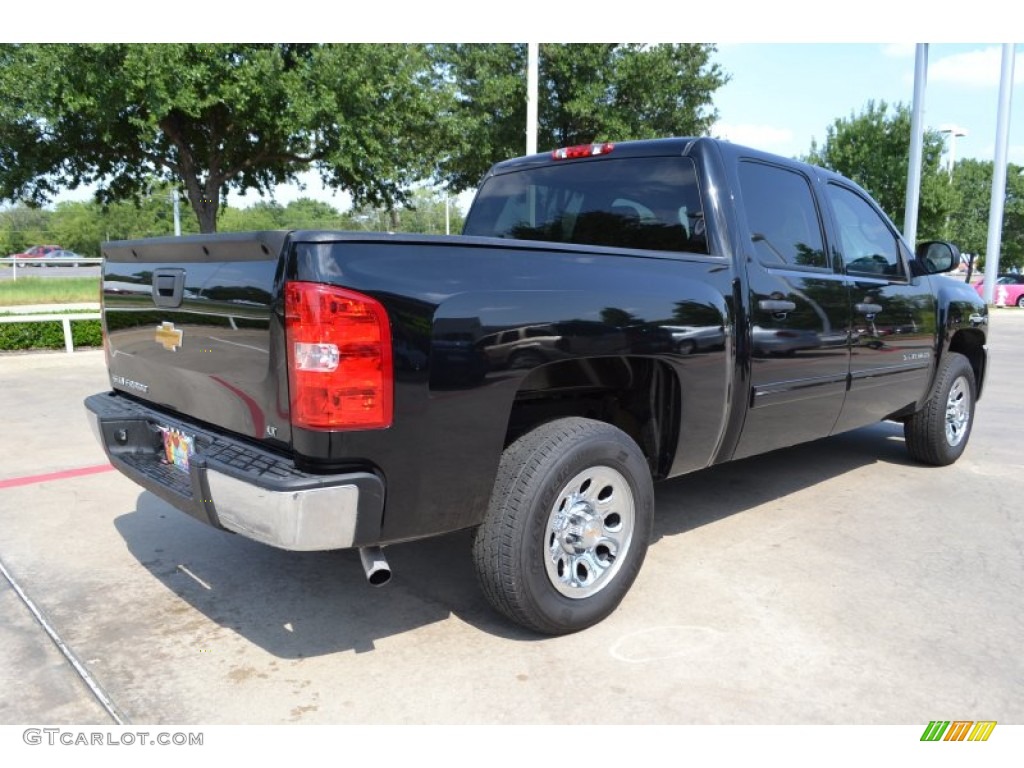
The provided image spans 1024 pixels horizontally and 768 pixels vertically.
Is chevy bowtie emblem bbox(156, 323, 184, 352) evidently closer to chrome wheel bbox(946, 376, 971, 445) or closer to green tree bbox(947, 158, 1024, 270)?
chrome wheel bbox(946, 376, 971, 445)

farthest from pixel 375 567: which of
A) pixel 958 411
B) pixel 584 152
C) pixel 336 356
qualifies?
pixel 958 411

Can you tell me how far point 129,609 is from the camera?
333cm

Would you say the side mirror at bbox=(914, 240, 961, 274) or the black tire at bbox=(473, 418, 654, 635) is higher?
the side mirror at bbox=(914, 240, 961, 274)

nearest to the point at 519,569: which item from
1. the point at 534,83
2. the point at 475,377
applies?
the point at 475,377

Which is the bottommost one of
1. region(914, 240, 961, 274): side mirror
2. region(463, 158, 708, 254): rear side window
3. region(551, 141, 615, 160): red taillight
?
region(914, 240, 961, 274): side mirror

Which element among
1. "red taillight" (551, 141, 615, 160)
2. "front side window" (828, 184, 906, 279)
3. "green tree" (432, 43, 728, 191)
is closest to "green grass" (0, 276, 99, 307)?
"green tree" (432, 43, 728, 191)

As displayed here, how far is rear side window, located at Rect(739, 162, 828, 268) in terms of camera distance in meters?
3.88

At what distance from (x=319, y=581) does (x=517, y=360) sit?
1598 millimetres

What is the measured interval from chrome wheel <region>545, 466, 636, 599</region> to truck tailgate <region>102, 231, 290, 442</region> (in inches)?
42.8

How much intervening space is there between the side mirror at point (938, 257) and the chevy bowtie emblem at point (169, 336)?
175 inches

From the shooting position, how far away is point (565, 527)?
10.0 ft

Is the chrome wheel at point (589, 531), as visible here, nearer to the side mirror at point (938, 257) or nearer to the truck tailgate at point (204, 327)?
the truck tailgate at point (204, 327)

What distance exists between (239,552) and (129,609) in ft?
2.27

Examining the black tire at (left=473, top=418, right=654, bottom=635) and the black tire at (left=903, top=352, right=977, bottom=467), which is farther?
the black tire at (left=903, top=352, right=977, bottom=467)
